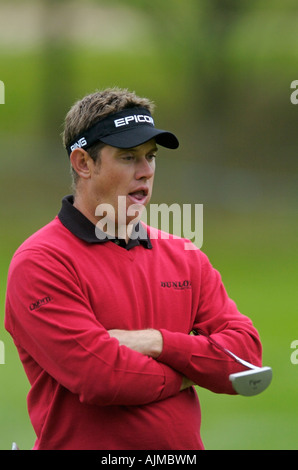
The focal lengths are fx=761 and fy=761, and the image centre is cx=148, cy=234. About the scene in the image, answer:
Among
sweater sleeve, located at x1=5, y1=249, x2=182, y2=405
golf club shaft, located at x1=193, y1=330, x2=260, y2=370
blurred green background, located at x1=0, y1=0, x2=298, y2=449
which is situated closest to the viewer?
sweater sleeve, located at x1=5, y1=249, x2=182, y2=405

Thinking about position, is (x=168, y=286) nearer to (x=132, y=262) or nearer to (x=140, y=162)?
(x=132, y=262)

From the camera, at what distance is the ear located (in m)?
3.01

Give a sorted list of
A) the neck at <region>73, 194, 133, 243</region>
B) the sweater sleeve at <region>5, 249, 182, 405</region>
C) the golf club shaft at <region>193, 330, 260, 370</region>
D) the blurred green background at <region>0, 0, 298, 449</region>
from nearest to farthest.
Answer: the sweater sleeve at <region>5, 249, 182, 405</region> < the golf club shaft at <region>193, 330, 260, 370</region> < the neck at <region>73, 194, 133, 243</region> < the blurred green background at <region>0, 0, 298, 449</region>

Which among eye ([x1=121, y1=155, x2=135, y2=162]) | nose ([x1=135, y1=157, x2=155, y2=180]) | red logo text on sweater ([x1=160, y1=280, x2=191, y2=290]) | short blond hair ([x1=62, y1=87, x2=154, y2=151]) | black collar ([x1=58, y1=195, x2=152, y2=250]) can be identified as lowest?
red logo text on sweater ([x1=160, y1=280, x2=191, y2=290])

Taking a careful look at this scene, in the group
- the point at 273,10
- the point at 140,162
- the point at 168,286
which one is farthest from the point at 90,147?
the point at 273,10

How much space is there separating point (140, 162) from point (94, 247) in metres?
0.38

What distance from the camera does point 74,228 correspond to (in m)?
2.92

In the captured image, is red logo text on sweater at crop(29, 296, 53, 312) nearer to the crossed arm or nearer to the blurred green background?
the crossed arm

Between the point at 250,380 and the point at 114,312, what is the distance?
551mm

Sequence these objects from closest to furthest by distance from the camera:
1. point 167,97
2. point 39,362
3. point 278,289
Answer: point 39,362 → point 278,289 → point 167,97

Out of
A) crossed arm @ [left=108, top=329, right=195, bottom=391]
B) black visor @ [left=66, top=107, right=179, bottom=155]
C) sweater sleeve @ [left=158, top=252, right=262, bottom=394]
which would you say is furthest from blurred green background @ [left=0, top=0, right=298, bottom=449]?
crossed arm @ [left=108, top=329, right=195, bottom=391]

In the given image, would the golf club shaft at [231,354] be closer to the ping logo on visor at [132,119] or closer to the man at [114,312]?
the man at [114,312]

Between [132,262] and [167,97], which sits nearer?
[132,262]

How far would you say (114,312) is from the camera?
9.23 ft
